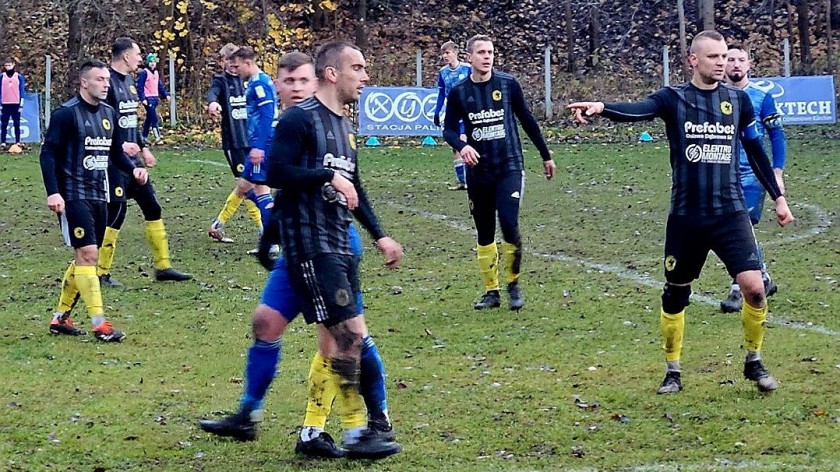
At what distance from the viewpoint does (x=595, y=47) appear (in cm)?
3659

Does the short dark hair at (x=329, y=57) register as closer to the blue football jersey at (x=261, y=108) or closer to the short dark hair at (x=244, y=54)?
the blue football jersey at (x=261, y=108)

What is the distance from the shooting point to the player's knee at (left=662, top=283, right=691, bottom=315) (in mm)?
7141

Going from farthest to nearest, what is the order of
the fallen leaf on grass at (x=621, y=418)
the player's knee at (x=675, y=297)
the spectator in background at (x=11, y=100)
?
the spectator in background at (x=11, y=100) < the player's knee at (x=675, y=297) < the fallen leaf on grass at (x=621, y=418)

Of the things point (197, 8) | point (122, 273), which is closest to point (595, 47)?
point (197, 8)

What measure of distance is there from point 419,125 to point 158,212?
14.5 meters

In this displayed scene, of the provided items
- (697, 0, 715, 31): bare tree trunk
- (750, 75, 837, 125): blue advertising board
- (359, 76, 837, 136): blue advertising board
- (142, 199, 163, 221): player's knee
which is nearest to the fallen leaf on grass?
(142, 199, 163, 221): player's knee

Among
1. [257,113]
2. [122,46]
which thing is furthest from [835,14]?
[122,46]

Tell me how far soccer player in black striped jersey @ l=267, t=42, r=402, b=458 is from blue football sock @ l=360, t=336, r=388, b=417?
13cm

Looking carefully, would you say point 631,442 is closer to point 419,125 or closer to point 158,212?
point 158,212

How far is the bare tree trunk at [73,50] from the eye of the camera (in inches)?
1255

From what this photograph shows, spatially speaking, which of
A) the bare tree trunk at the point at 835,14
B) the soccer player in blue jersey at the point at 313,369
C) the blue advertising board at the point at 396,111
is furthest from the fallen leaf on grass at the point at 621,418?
the bare tree trunk at the point at 835,14

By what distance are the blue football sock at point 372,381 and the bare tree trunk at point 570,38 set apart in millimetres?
29851

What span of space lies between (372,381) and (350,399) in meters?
0.27

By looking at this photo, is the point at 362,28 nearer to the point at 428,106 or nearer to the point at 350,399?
the point at 428,106
